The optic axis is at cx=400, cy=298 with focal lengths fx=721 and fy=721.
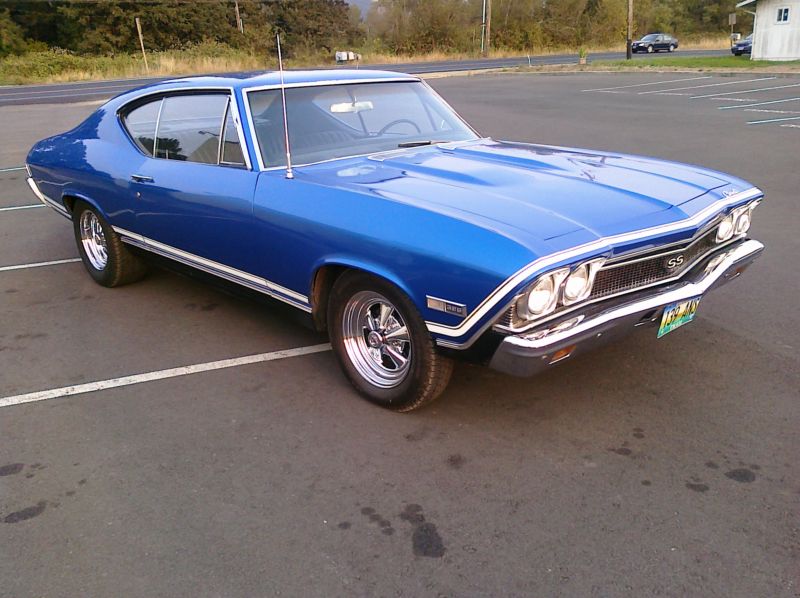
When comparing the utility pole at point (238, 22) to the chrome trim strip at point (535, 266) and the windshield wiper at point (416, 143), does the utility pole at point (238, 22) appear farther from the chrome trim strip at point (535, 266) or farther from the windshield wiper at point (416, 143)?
the chrome trim strip at point (535, 266)

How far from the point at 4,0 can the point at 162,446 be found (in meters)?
56.8

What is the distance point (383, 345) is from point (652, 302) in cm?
129

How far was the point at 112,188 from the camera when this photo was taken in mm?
5031

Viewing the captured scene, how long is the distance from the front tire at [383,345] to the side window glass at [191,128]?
1357 millimetres

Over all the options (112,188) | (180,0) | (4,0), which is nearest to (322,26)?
(180,0)

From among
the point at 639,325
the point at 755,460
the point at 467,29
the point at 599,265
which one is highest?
the point at 467,29

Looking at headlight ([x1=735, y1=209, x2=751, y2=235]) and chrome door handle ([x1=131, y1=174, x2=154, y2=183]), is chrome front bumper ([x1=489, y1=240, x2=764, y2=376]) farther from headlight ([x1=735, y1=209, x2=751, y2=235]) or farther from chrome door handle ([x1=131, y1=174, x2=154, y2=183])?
chrome door handle ([x1=131, y1=174, x2=154, y2=183])

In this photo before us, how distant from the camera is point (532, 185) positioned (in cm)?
357

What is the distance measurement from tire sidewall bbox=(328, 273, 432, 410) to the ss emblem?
1195 mm

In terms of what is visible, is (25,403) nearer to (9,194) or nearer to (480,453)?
(480,453)

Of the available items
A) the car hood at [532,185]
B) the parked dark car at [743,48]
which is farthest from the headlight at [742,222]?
the parked dark car at [743,48]

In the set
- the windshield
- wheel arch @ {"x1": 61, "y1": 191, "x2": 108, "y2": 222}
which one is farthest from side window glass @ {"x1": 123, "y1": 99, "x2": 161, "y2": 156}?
the windshield

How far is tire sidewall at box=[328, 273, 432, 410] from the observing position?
3230mm

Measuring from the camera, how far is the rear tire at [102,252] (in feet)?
17.6
